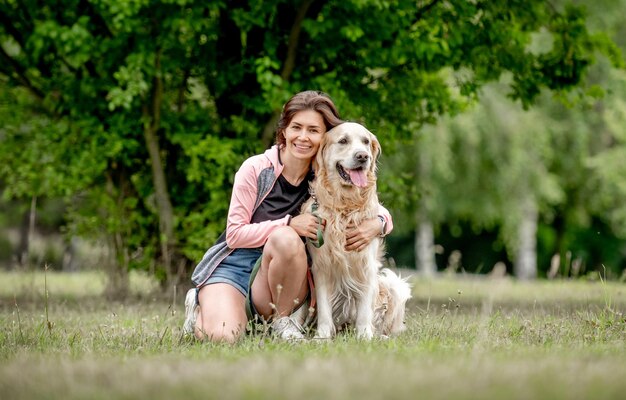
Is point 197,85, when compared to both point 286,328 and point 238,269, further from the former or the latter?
point 286,328

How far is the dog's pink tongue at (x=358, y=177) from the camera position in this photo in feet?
15.3

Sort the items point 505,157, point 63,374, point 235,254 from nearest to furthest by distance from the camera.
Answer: point 63,374, point 235,254, point 505,157

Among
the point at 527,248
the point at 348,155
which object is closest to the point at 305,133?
the point at 348,155

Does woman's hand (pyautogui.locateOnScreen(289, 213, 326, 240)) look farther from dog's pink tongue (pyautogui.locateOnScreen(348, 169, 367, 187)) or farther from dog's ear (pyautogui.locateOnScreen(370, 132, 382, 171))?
dog's ear (pyautogui.locateOnScreen(370, 132, 382, 171))

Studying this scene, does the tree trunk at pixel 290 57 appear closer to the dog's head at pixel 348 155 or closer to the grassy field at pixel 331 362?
the grassy field at pixel 331 362

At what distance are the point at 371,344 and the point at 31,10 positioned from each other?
550 centimetres

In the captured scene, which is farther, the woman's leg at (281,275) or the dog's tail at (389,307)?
the dog's tail at (389,307)

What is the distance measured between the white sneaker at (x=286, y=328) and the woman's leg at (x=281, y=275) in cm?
5

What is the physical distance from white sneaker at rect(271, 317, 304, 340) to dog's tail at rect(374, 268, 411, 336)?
563 millimetres

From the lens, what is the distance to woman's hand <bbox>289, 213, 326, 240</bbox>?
467 cm

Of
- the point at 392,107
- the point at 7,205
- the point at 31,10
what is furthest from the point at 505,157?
the point at 7,205

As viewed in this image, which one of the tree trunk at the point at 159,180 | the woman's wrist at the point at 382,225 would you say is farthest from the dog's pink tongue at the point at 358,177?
the tree trunk at the point at 159,180

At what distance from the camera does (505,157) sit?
659 inches

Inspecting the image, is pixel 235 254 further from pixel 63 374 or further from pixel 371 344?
pixel 63 374
